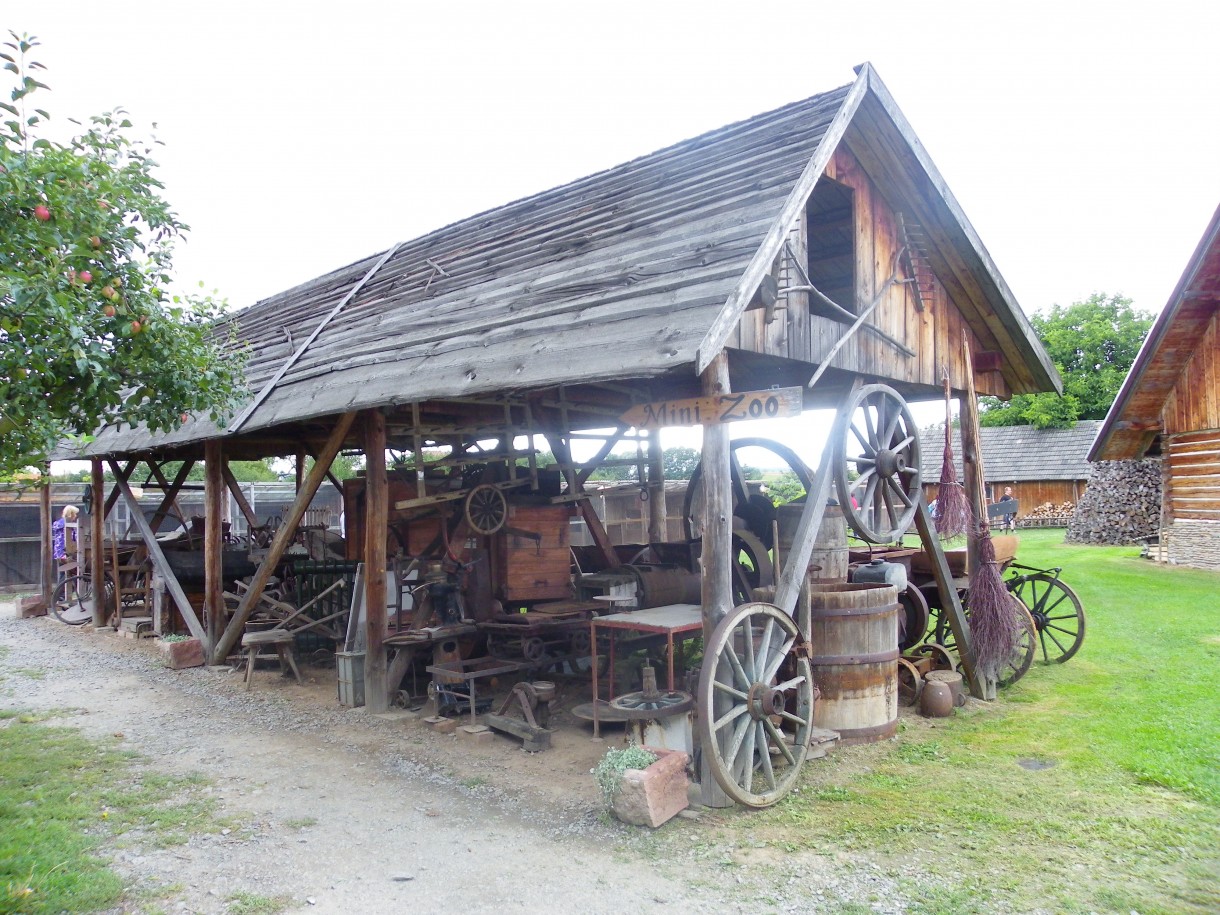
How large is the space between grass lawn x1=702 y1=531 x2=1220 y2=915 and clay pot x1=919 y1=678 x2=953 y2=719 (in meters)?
0.15

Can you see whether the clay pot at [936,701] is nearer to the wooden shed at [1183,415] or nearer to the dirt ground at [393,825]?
the dirt ground at [393,825]

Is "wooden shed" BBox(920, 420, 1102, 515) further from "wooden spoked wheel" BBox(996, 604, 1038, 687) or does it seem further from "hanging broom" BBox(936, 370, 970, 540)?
"hanging broom" BBox(936, 370, 970, 540)

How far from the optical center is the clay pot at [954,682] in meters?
7.81

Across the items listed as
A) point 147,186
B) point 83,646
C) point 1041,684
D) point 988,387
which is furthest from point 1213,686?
point 83,646

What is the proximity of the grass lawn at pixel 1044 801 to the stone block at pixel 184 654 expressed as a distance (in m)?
8.33

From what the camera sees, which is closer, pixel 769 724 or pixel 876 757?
pixel 769 724

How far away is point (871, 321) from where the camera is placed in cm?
749

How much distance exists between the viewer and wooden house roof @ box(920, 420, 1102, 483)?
3222cm

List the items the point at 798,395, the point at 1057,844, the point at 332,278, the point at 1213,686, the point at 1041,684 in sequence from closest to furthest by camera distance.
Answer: the point at 1057,844 < the point at 798,395 < the point at 1213,686 < the point at 1041,684 < the point at 332,278

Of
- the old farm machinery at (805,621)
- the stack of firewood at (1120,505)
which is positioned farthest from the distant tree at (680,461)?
the old farm machinery at (805,621)

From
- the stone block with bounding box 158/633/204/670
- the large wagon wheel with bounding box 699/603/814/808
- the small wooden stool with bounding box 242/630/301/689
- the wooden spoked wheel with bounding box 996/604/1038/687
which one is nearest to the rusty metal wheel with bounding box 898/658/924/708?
the wooden spoked wheel with bounding box 996/604/1038/687

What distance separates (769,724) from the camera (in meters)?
5.68

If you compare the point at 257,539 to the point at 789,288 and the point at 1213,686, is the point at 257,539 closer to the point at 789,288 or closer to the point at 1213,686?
the point at 789,288

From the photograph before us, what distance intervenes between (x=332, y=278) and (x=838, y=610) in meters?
9.90
